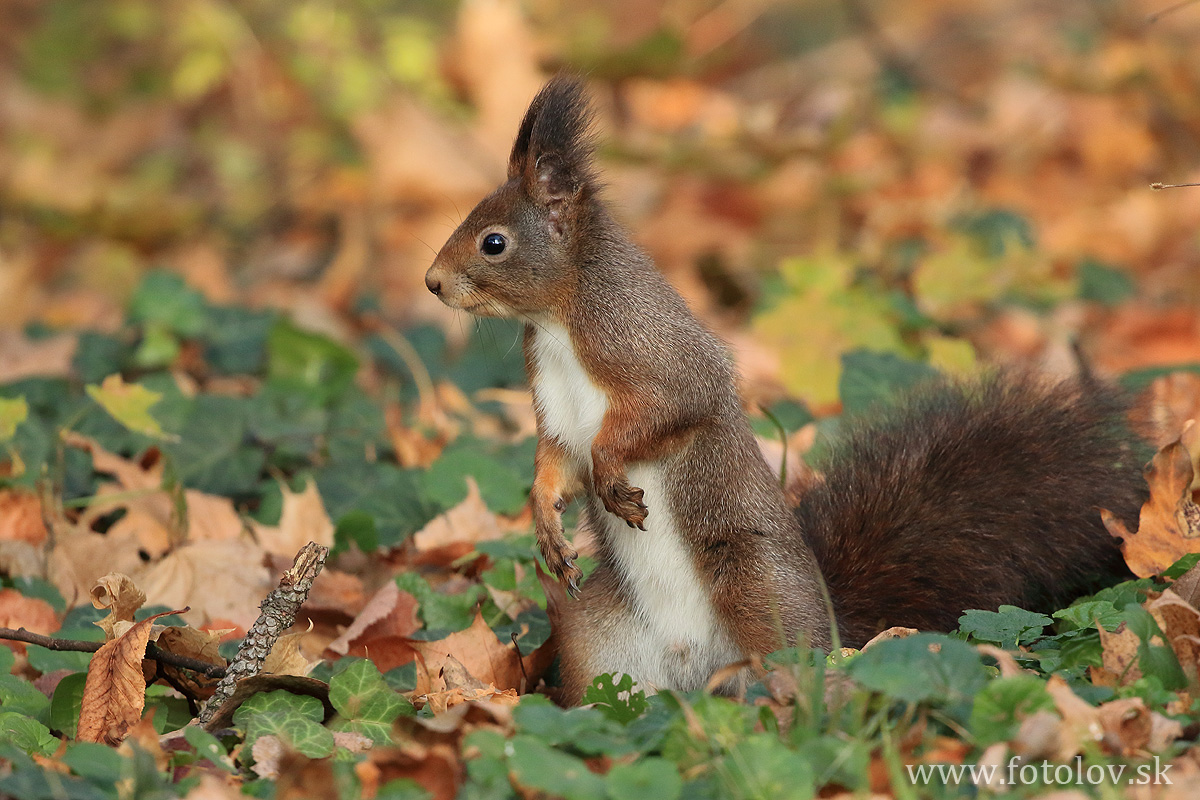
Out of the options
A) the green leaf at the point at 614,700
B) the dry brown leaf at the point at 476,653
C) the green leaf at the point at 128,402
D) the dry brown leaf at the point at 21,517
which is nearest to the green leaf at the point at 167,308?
the green leaf at the point at 128,402

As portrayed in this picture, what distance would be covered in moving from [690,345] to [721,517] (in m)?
0.33

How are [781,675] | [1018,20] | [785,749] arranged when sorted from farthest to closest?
[1018,20] → [781,675] → [785,749]

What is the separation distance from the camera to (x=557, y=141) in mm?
2330

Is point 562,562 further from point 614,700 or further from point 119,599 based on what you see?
point 119,599

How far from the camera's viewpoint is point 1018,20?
709 centimetres

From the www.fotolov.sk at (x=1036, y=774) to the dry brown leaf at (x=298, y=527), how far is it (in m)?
1.67

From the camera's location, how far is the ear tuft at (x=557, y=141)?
90.5 inches

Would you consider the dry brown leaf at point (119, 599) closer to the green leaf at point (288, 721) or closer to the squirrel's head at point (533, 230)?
the green leaf at point (288, 721)

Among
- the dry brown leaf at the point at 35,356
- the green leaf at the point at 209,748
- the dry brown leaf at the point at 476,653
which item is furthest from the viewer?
the dry brown leaf at the point at 35,356

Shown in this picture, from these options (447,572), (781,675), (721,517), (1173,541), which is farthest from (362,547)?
(1173,541)

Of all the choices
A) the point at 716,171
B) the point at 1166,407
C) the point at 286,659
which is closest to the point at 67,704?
the point at 286,659

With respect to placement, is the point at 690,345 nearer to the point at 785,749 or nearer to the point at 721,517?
the point at 721,517

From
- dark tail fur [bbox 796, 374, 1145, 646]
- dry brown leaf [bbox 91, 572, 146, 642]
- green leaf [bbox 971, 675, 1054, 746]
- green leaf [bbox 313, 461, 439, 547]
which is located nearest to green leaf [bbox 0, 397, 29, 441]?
green leaf [bbox 313, 461, 439, 547]

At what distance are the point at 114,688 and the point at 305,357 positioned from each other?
80.0 inches
